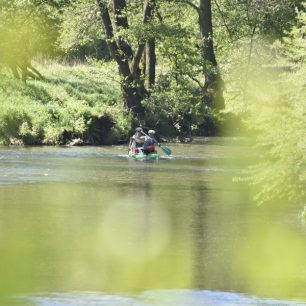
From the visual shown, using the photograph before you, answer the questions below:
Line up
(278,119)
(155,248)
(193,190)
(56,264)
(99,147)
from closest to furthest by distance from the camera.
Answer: (56,264) → (155,248) → (278,119) → (193,190) → (99,147)

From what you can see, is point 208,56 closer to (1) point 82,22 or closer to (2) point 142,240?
(1) point 82,22

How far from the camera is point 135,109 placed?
156 feet

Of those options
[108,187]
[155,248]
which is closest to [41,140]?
[108,187]

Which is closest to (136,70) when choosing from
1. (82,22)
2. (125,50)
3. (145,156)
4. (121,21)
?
(125,50)

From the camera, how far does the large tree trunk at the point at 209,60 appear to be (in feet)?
166

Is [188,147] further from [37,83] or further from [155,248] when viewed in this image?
[155,248]

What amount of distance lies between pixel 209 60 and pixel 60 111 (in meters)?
9.87

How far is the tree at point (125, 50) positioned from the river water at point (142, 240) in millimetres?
14689

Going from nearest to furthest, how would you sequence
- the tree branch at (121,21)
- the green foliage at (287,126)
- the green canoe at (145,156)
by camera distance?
the green foliage at (287,126)
the green canoe at (145,156)
the tree branch at (121,21)

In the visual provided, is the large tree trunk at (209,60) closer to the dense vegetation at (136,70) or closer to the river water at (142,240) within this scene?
the dense vegetation at (136,70)

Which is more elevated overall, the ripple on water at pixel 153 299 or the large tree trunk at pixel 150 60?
the large tree trunk at pixel 150 60

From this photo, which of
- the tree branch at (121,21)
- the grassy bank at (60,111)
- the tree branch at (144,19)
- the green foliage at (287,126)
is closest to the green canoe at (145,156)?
the grassy bank at (60,111)

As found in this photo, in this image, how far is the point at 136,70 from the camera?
49.0 meters

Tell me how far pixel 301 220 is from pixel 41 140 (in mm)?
21834
